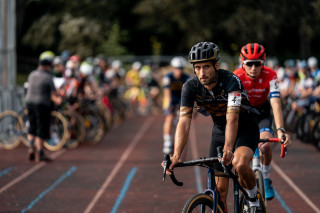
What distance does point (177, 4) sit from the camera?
Answer: 155 ft

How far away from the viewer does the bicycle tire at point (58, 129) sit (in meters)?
14.5

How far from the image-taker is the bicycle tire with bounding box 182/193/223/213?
16.9 feet

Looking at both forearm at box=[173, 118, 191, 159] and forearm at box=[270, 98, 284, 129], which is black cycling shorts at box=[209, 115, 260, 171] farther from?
forearm at box=[270, 98, 284, 129]

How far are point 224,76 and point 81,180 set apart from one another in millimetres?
5271

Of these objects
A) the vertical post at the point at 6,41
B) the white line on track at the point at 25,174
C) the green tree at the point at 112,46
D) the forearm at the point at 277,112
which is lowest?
the white line on track at the point at 25,174

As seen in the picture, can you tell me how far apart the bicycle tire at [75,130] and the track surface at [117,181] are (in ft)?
0.76

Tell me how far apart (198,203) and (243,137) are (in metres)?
1.09

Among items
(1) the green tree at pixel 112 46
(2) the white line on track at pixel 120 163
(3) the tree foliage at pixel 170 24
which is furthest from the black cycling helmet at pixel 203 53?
(1) the green tree at pixel 112 46

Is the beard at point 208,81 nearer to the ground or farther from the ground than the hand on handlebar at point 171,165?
farther from the ground

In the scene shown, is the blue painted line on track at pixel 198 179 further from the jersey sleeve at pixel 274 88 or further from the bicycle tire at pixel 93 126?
the bicycle tire at pixel 93 126

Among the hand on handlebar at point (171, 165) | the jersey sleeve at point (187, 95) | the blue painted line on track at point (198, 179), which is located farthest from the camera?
the blue painted line on track at point (198, 179)

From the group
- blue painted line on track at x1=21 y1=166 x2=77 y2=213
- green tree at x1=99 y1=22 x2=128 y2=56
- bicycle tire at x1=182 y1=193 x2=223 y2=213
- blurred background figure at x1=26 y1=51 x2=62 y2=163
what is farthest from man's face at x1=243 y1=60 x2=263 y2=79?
green tree at x1=99 y1=22 x2=128 y2=56

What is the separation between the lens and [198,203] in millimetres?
5281

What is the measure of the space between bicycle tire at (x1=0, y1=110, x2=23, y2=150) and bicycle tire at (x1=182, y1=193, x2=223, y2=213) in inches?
394
